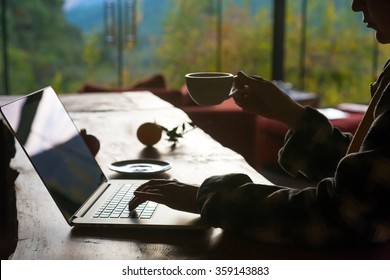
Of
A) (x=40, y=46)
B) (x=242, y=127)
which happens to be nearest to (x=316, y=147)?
(x=242, y=127)

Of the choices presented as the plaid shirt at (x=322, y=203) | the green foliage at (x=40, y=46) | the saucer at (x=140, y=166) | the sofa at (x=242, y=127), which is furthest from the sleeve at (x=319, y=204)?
the green foliage at (x=40, y=46)

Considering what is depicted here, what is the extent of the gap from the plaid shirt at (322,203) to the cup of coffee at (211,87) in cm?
30

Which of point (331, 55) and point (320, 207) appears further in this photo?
point (331, 55)

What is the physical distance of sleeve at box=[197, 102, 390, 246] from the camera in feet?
2.69

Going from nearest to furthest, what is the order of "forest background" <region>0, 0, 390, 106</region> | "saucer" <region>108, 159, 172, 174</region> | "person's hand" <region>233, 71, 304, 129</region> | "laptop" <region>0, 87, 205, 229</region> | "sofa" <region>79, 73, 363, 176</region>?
"laptop" <region>0, 87, 205, 229</region> → "person's hand" <region>233, 71, 304, 129</region> → "saucer" <region>108, 159, 172, 174</region> → "sofa" <region>79, 73, 363, 176</region> → "forest background" <region>0, 0, 390, 106</region>

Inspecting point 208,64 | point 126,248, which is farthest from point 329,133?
point 208,64

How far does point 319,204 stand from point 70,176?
476mm

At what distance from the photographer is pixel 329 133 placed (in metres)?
1.22

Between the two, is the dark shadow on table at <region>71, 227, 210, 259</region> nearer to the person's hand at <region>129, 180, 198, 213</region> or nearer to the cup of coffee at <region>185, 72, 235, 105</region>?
the person's hand at <region>129, 180, 198, 213</region>

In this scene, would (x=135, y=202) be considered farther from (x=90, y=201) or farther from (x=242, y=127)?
(x=242, y=127)

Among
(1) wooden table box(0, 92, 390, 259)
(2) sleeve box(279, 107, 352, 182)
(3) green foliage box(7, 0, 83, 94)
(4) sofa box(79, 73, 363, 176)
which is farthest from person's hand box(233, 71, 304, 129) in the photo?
(3) green foliage box(7, 0, 83, 94)

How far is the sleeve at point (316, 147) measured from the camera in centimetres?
122
